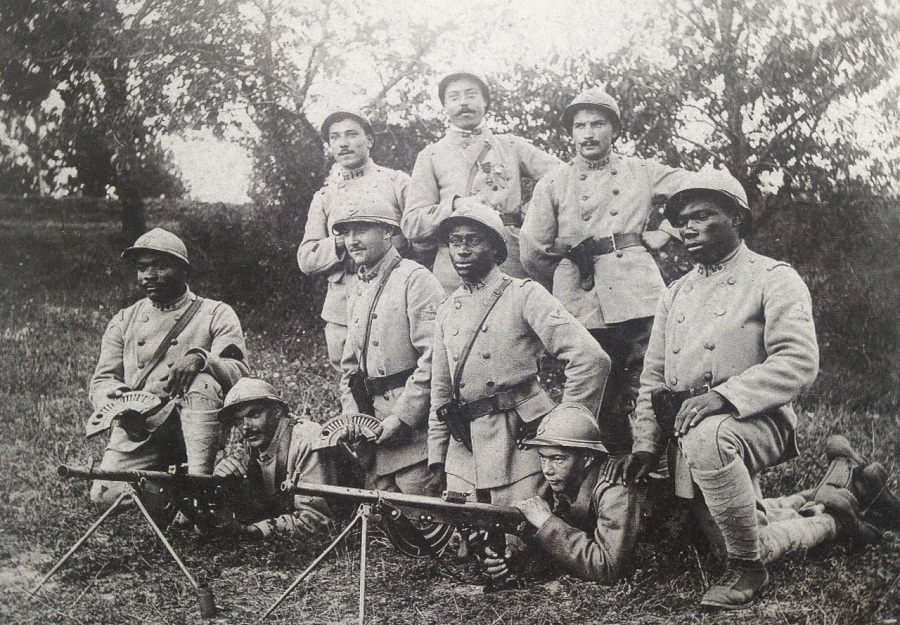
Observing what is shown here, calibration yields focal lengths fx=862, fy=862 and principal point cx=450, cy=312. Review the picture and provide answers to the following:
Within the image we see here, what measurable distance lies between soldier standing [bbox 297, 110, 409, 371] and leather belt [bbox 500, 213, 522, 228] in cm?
63

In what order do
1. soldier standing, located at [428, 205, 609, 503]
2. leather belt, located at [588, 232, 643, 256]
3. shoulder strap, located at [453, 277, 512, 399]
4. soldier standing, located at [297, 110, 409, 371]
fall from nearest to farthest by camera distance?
soldier standing, located at [428, 205, 609, 503], shoulder strap, located at [453, 277, 512, 399], leather belt, located at [588, 232, 643, 256], soldier standing, located at [297, 110, 409, 371]

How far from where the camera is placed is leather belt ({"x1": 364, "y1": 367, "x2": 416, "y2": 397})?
4770 millimetres

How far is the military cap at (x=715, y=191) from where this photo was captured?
4203 millimetres

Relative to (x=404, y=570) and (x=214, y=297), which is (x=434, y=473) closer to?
(x=404, y=570)

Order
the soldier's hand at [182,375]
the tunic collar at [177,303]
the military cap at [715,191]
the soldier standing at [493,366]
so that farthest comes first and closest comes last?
the tunic collar at [177,303] < the soldier's hand at [182,375] < the soldier standing at [493,366] < the military cap at [715,191]

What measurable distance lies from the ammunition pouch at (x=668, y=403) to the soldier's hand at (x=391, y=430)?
1.35 meters

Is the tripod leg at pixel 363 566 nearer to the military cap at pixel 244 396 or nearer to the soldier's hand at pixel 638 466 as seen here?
the military cap at pixel 244 396

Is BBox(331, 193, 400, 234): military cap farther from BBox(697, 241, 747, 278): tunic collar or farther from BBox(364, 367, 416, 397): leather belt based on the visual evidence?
BBox(697, 241, 747, 278): tunic collar

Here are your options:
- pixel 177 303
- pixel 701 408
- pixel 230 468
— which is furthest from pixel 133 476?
pixel 701 408

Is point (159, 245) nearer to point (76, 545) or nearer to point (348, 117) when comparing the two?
point (348, 117)

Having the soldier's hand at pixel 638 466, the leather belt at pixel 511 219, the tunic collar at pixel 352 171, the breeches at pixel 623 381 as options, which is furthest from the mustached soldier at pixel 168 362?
the soldier's hand at pixel 638 466

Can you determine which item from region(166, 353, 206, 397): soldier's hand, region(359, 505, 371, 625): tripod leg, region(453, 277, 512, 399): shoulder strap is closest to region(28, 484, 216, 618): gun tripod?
Result: region(166, 353, 206, 397): soldier's hand

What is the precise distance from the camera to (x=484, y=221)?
178 inches

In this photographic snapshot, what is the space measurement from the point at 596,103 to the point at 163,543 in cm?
329
